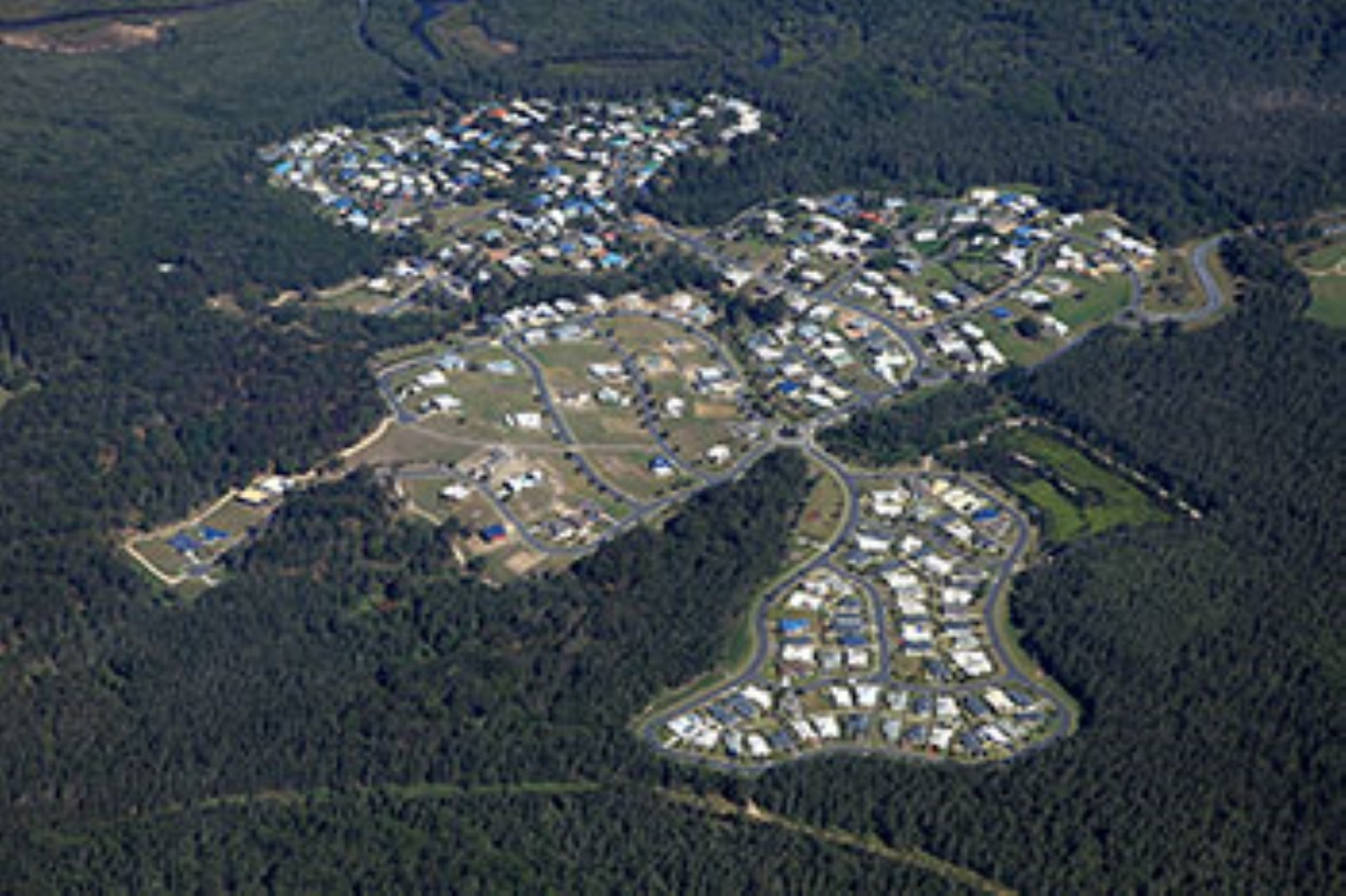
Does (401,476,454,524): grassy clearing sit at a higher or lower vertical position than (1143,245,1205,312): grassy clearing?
higher

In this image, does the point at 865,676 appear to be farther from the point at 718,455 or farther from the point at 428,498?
the point at 428,498

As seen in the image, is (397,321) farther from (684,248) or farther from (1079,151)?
(1079,151)

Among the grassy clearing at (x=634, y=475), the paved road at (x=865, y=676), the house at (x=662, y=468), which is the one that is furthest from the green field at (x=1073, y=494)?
the grassy clearing at (x=634, y=475)

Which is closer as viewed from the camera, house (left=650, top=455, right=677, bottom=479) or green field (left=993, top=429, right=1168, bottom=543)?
green field (left=993, top=429, right=1168, bottom=543)

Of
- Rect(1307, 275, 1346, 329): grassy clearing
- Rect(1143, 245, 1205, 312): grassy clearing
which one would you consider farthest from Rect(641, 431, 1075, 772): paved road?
Rect(1307, 275, 1346, 329): grassy clearing

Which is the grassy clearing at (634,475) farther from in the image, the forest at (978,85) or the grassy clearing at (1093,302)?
the forest at (978,85)

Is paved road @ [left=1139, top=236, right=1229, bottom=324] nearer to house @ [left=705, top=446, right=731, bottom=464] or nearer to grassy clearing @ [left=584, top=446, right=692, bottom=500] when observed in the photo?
house @ [left=705, top=446, right=731, bottom=464]
